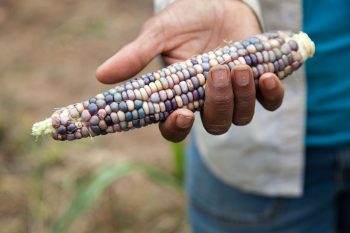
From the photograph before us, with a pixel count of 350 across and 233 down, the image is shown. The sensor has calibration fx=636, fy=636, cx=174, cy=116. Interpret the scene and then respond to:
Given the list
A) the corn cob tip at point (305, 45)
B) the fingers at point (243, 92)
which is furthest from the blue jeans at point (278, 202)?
the fingers at point (243, 92)

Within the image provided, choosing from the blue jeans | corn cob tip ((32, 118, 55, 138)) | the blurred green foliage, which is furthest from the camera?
the blurred green foliage

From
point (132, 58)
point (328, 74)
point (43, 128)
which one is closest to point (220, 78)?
point (132, 58)

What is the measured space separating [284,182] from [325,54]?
1.09 feet

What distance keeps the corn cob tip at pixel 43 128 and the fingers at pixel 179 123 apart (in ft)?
0.67

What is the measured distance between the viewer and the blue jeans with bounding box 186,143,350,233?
1573 millimetres

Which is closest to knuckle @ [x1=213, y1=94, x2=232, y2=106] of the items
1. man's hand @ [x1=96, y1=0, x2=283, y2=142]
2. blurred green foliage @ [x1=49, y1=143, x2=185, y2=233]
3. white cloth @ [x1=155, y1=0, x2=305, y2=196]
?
man's hand @ [x1=96, y1=0, x2=283, y2=142]

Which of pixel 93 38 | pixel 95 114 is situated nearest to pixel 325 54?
pixel 95 114

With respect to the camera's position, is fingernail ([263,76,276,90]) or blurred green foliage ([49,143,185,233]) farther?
blurred green foliage ([49,143,185,233])

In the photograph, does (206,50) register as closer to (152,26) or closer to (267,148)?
(152,26)

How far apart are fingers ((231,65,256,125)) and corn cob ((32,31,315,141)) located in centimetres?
7

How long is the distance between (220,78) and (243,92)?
0.05 m

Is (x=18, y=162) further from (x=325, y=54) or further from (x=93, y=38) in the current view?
(x=325, y=54)

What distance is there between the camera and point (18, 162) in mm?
2750

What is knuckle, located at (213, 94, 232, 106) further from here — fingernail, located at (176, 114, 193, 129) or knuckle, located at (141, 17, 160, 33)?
knuckle, located at (141, 17, 160, 33)
